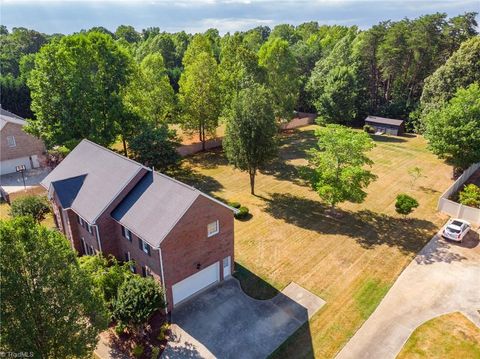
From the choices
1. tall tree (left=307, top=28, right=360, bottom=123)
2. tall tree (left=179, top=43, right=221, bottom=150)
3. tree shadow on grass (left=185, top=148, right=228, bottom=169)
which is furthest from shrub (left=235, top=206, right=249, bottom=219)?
tall tree (left=307, top=28, right=360, bottom=123)

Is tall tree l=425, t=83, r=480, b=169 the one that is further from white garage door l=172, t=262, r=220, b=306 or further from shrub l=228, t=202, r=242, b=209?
white garage door l=172, t=262, r=220, b=306

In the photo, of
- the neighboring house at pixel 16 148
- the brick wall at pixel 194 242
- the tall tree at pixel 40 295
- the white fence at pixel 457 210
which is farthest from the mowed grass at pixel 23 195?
the white fence at pixel 457 210

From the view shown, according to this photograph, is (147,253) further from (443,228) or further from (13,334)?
(443,228)

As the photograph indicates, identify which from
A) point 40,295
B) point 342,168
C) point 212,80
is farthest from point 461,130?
point 40,295

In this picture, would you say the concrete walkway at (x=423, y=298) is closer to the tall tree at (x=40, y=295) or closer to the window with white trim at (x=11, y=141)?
the tall tree at (x=40, y=295)

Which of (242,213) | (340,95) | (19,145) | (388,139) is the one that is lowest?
(242,213)

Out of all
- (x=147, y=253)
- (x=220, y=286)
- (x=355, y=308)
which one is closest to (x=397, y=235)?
(x=355, y=308)

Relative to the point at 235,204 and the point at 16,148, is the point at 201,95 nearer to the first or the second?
the point at 235,204
